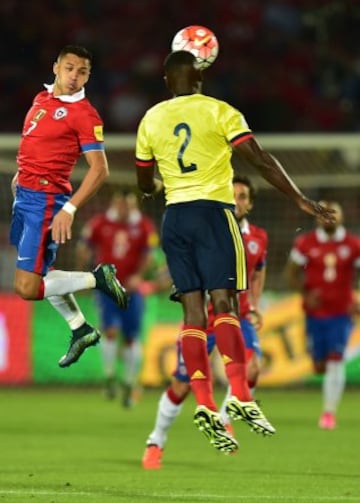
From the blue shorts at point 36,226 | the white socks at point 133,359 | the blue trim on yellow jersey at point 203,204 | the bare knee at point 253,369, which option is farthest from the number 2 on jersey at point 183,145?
the white socks at point 133,359

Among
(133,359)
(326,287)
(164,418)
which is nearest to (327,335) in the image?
(326,287)

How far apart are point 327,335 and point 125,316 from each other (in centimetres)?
361

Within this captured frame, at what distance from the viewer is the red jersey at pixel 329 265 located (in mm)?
14578

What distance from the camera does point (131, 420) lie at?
47.9ft

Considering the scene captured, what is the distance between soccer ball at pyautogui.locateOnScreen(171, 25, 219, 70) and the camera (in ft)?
29.9

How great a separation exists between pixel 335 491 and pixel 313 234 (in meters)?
6.66

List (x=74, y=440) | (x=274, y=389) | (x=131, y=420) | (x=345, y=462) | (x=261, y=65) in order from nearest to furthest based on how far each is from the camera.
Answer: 1. (x=345, y=462)
2. (x=74, y=440)
3. (x=131, y=420)
4. (x=274, y=389)
5. (x=261, y=65)

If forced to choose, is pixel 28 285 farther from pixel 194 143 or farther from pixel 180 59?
pixel 180 59

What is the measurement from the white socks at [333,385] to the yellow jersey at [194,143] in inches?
221

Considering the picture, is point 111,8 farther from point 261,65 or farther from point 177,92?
point 177,92

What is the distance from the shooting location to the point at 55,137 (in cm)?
920

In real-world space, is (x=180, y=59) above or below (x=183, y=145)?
above

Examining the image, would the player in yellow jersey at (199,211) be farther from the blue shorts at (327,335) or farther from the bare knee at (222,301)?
the blue shorts at (327,335)

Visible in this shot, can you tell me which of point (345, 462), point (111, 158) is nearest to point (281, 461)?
point (345, 462)
